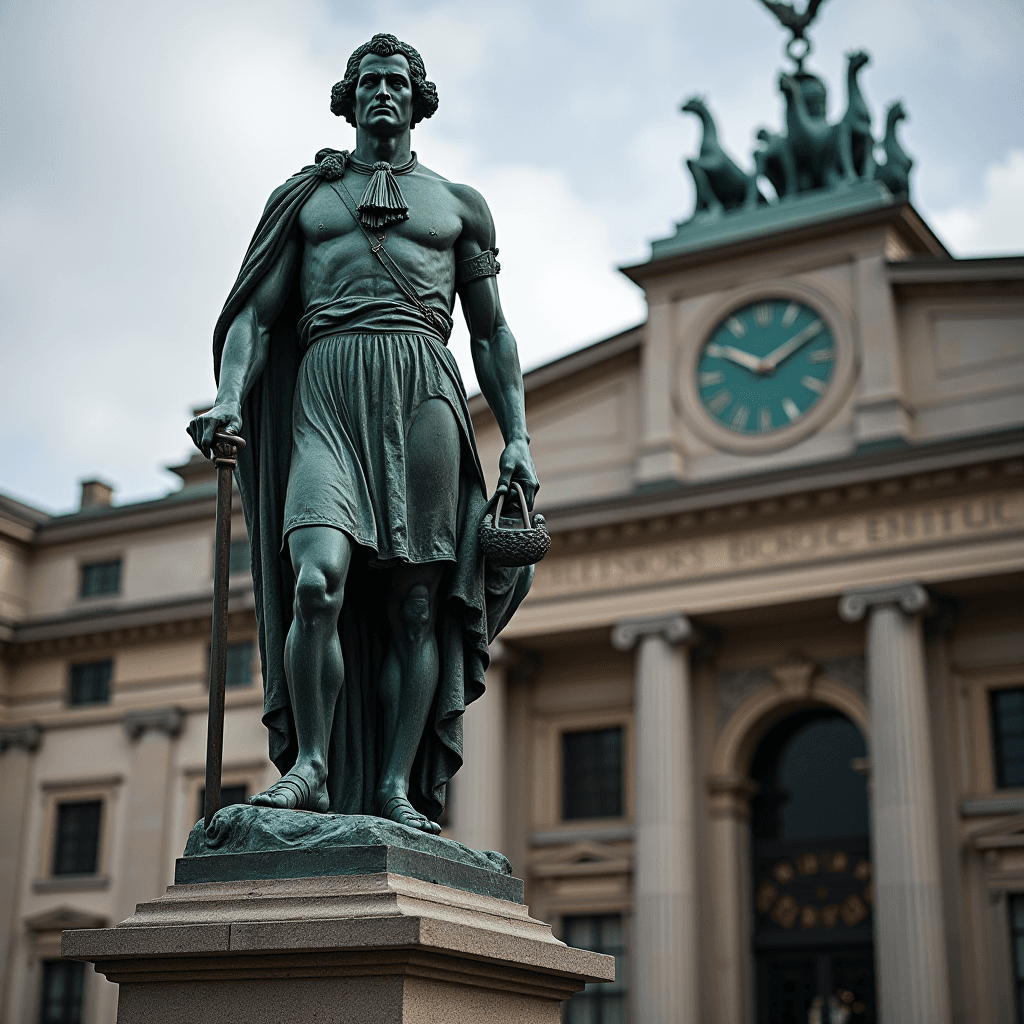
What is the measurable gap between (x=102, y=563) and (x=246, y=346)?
30839 millimetres

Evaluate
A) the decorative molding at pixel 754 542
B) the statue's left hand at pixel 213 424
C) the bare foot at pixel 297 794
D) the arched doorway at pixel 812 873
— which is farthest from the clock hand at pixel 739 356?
the bare foot at pixel 297 794

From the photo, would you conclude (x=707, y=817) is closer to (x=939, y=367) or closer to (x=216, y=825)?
(x=939, y=367)

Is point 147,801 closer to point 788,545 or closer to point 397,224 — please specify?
point 788,545

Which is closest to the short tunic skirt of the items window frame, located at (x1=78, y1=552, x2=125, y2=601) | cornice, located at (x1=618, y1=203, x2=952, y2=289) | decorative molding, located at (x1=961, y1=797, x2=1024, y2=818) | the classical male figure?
the classical male figure

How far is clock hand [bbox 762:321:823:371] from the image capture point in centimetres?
2728

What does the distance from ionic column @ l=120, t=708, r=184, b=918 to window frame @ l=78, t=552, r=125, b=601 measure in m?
2.98

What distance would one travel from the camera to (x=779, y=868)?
86.9 ft

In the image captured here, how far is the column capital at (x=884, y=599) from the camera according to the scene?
961 inches

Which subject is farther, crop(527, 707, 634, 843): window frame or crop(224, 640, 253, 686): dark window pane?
crop(224, 640, 253, 686): dark window pane

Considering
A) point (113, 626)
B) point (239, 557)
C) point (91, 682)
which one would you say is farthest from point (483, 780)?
point (91, 682)

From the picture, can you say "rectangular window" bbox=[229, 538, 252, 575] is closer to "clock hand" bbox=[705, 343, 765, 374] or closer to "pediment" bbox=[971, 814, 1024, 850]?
"clock hand" bbox=[705, 343, 765, 374]

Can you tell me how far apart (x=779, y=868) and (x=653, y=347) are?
374 inches

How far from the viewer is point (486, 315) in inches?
213

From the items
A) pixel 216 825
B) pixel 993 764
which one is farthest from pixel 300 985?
pixel 993 764
